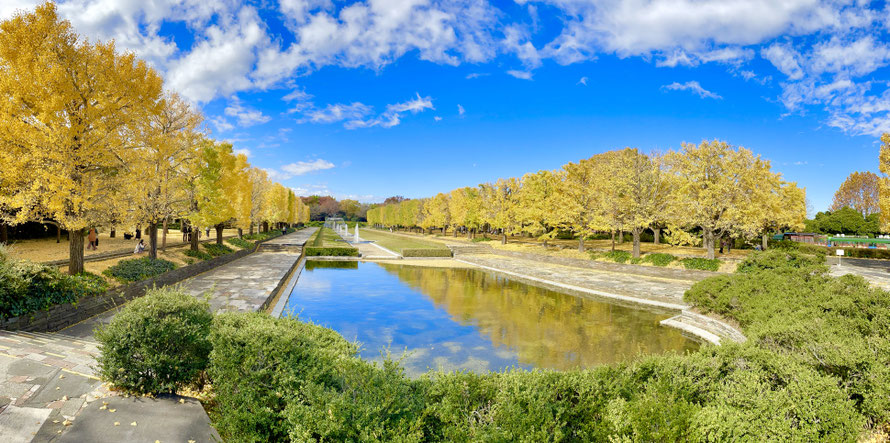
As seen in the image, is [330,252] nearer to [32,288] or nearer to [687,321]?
[32,288]

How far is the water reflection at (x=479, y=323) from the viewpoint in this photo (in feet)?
32.7

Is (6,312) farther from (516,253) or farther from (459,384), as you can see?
(516,253)

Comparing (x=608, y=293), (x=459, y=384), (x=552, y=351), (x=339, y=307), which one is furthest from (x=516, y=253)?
(x=459, y=384)

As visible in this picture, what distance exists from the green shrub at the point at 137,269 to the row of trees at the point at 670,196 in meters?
26.2

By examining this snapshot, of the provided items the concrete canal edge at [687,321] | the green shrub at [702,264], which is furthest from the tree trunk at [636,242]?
the concrete canal edge at [687,321]

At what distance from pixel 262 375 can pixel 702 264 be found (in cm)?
2509

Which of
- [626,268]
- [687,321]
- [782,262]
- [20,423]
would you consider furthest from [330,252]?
[782,262]

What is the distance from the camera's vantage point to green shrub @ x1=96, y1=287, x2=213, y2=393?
5141 millimetres

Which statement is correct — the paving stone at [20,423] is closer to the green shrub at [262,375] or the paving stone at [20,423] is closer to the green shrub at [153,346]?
the green shrub at [153,346]

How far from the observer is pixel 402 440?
3682 mm

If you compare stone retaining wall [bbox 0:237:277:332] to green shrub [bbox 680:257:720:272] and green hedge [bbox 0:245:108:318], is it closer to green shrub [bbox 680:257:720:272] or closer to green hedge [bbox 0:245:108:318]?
green hedge [bbox 0:245:108:318]

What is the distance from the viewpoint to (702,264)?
22.4 meters

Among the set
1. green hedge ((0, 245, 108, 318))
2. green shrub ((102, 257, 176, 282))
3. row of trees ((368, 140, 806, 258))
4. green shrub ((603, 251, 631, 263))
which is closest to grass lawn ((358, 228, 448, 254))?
row of trees ((368, 140, 806, 258))

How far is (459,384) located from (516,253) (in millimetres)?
29844
